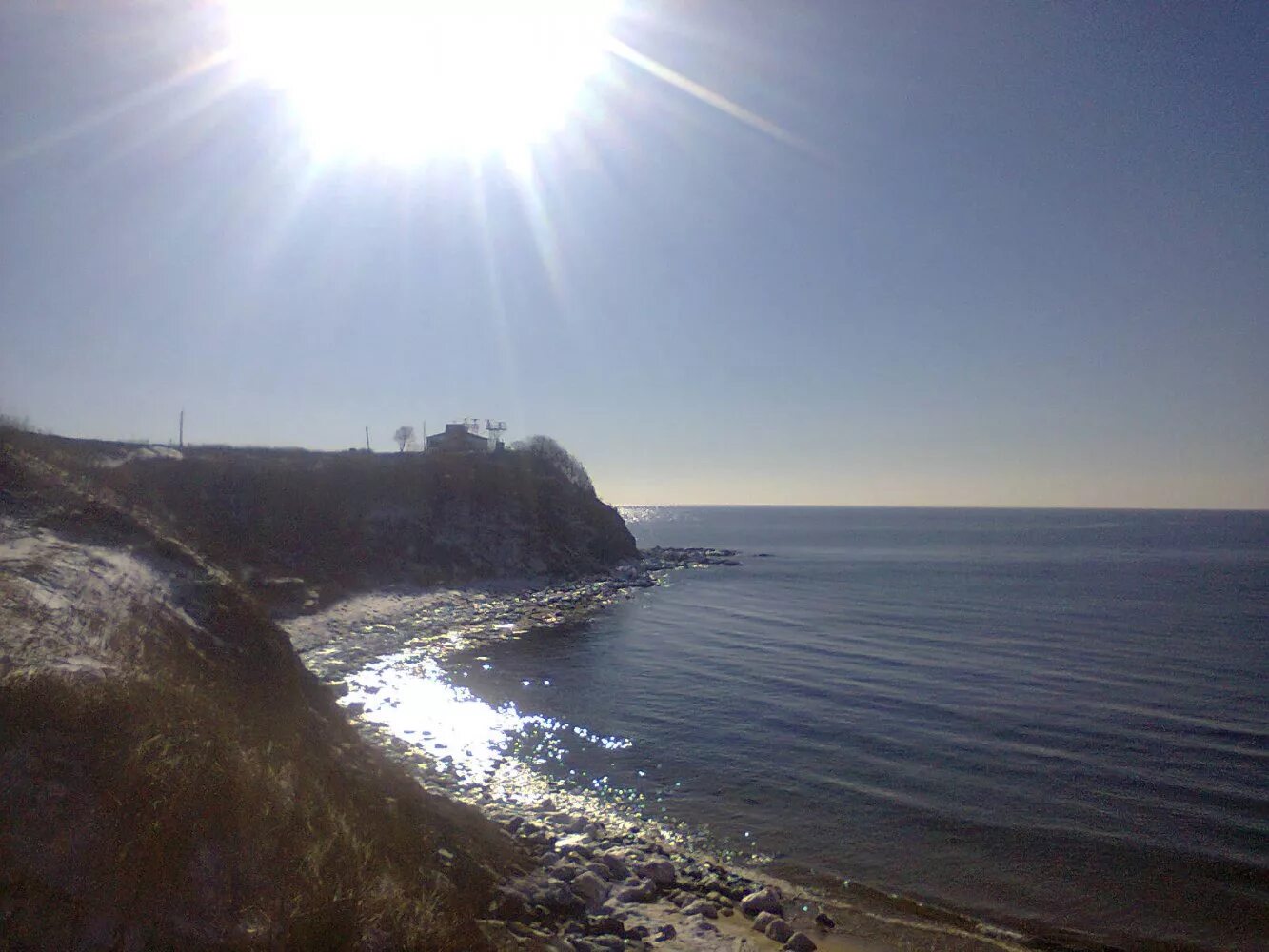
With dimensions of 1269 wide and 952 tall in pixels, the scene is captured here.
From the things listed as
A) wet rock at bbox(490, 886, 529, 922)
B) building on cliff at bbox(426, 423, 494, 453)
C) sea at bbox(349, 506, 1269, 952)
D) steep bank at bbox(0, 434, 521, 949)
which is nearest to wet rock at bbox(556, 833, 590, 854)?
steep bank at bbox(0, 434, 521, 949)

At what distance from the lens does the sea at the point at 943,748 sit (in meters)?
13.3

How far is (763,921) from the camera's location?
11352mm

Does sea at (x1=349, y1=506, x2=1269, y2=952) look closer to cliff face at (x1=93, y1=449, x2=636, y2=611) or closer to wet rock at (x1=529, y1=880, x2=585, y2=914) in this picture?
wet rock at (x1=529, y1=880, x2=585, y2=914)

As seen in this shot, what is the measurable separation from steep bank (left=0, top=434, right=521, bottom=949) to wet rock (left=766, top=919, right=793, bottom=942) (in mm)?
4329

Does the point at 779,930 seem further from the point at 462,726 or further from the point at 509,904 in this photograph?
the point at 462,726

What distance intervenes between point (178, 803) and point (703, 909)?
8.04 meters

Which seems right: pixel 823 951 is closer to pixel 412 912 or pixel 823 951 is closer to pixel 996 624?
pixel 412 912

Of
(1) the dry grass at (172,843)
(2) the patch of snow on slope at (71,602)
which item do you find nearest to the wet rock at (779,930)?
(1) the dry grass at (172,843)

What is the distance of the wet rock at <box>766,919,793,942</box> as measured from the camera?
10992 millimetres

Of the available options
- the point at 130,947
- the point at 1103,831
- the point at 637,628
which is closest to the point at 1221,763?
the point at 1103,831

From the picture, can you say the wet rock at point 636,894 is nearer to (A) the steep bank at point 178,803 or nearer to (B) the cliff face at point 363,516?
(A) the steep bank at point 178,803

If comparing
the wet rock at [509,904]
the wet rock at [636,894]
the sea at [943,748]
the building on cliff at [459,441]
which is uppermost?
the building on cliff at [459,441]

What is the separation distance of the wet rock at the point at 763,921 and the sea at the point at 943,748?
73.6 inches

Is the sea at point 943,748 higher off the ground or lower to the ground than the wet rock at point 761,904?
lower
